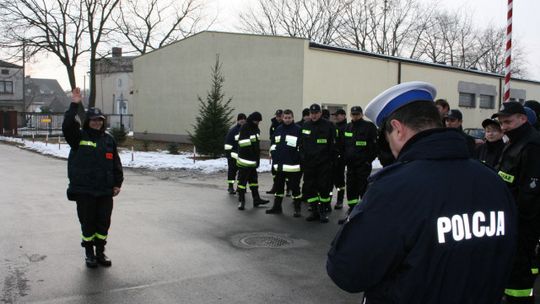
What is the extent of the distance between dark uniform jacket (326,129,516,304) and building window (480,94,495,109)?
3514cm

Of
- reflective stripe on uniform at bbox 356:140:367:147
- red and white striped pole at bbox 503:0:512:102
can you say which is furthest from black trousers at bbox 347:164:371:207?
red and white striped pole at bbox 503:0:512:102

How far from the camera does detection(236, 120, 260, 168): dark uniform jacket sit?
32.9ft

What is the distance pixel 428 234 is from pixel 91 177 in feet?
16.3

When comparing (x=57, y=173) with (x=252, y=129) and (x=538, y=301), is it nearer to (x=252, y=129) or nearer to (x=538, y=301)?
(x=252, y=129)

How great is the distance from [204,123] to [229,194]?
A: 942 cm

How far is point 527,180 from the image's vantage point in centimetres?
418

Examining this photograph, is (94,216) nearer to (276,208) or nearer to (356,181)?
(276,208)

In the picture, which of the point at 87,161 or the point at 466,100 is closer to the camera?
the point at 87,161

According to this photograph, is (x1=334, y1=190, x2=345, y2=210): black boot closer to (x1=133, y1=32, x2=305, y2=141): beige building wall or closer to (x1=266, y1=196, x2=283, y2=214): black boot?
(x1=266, y1=196, x2=283, y2=214): black boot

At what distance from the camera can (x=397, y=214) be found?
5.76 ft

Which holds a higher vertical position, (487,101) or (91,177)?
(487,101)

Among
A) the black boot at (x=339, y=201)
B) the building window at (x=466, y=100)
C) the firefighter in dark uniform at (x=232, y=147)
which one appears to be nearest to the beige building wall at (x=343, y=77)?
the building window at (x=466, y=100)

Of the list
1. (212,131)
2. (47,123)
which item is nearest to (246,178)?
(212,131)

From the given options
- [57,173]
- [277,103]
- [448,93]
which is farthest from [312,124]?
[448,93]
